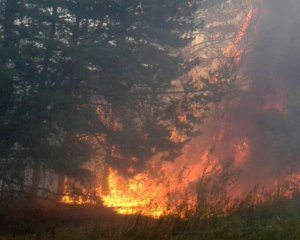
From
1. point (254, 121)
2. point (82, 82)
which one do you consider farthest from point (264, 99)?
point (82, 82)

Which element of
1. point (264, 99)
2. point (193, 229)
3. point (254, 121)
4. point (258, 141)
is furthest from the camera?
point (264, 99)

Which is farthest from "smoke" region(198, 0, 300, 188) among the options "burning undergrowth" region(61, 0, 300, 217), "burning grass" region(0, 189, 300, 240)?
"burning grass" region(0, 189, 300, 240)

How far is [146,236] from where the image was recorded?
673 centimetres

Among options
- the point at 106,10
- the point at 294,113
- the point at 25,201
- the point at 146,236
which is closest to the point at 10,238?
the point at 146,236

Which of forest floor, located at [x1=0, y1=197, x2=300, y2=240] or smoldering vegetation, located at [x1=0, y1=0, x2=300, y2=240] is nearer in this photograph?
forest floor, located at [x1=0, y1=197, x2=300, y2=240]

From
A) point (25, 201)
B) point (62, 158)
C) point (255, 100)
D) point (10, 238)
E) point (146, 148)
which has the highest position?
point (255, 100)

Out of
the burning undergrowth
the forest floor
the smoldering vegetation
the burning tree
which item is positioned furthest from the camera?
the burning undergrowth

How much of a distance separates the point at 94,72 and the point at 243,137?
1073cm

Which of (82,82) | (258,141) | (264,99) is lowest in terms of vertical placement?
(258,141)

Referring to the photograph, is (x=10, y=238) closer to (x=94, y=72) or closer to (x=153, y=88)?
(x=94, y=72)

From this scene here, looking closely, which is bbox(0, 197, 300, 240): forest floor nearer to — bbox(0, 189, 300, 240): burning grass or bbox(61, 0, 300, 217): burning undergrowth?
bbox(0, 189, 300, 240): burning grass

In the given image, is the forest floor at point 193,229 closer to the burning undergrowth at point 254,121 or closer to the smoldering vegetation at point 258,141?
the smoldering vegetation at point 258,141

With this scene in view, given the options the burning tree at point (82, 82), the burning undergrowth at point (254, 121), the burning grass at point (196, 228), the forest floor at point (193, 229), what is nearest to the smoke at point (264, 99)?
the burning undergrowth at point (254, 121)

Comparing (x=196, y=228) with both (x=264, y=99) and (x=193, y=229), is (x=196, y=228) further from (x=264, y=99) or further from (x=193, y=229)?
(x=264, y=99)
